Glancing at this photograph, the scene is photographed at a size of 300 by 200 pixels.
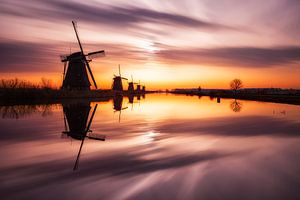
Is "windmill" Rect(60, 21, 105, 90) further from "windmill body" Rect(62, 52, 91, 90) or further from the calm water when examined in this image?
the calm water

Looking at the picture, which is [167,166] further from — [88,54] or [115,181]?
[88,54]

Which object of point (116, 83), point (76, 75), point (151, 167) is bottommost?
point (151, 167)

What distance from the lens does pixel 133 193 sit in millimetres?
6230

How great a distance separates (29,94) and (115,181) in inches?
1439

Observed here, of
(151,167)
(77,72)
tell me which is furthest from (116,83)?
(151,167)

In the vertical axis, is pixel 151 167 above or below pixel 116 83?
below

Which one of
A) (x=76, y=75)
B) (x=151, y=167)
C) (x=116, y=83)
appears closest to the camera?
(x=151, y=167)

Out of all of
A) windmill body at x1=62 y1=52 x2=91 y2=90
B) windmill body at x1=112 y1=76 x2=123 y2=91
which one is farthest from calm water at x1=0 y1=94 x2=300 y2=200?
windmill body at x1=112 y1=76 x2=123 y2=91

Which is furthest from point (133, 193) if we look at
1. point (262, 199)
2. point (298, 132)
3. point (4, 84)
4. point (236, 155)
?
point (4, 84)

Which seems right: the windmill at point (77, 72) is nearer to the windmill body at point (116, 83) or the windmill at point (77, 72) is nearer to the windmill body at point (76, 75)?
the windmill body at point (76, 75)

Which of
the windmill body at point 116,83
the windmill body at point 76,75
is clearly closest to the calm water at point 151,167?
the windmill body at point 76,75

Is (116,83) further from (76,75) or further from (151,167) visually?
(151,167)

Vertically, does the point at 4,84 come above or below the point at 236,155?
above

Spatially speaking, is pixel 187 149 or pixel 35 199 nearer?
pixel 35 199
